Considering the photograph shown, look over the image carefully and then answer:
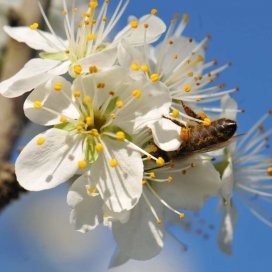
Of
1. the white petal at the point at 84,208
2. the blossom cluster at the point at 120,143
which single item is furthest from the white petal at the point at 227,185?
the white petal at the point at 84,208

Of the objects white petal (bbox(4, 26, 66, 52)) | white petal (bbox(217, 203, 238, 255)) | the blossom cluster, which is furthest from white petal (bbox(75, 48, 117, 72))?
white petal (bbox(217, 203, 238, 255))

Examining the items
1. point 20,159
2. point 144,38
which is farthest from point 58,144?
point 144,38

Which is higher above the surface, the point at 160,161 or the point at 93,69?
the point at 93,69

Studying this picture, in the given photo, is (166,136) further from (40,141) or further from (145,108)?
(40,141)

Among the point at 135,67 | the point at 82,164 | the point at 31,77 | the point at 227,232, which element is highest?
the point at 135,67

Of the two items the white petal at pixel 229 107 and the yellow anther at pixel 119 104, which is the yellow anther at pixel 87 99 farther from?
the white petal at pixel 229 107

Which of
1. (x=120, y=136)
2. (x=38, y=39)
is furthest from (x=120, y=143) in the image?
(x=38, y=39)

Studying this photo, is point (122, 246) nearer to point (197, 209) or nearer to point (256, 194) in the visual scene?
point (197, 209)
